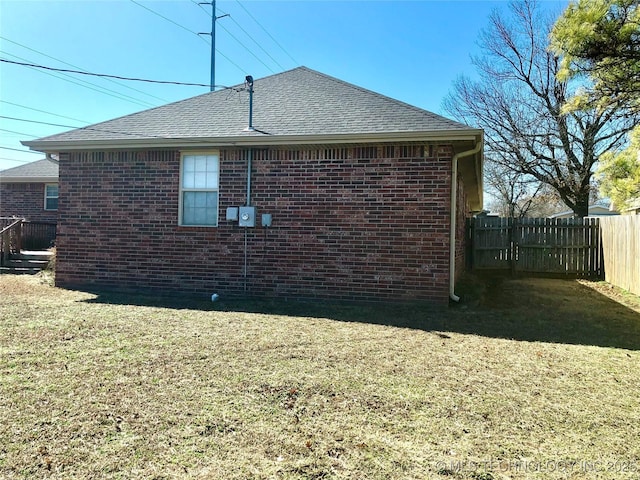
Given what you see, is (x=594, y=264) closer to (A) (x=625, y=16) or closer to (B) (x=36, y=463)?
(A) (x=625, y=16)

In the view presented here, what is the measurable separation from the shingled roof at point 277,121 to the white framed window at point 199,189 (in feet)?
1.48

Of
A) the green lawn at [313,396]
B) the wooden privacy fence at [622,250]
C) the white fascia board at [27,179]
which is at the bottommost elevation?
the green lawn at [313,396]

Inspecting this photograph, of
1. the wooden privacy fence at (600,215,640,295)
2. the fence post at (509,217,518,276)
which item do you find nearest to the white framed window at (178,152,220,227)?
the wooden privacy fence at (600,215,640,295)

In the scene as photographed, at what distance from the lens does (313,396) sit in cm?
344

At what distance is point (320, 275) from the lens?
7.59 meters

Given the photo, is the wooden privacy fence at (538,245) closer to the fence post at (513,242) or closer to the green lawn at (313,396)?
the fence post at (513,242)

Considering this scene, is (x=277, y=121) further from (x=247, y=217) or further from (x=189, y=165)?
(x=247, y=217)

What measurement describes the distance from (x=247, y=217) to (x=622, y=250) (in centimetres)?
890

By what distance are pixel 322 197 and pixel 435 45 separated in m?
8.45

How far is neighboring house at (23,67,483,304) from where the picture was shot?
7.15 metres

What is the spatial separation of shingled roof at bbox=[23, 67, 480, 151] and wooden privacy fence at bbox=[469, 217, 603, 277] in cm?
614

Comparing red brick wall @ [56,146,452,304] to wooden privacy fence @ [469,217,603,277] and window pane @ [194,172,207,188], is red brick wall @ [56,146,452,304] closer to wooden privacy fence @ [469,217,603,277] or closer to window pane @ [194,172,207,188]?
window pane @ [194,172,207,188]

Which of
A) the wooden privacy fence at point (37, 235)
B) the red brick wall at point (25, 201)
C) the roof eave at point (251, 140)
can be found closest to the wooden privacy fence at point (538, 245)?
the roof eave at point (251, 140)

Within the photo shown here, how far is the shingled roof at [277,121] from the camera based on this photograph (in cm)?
727
